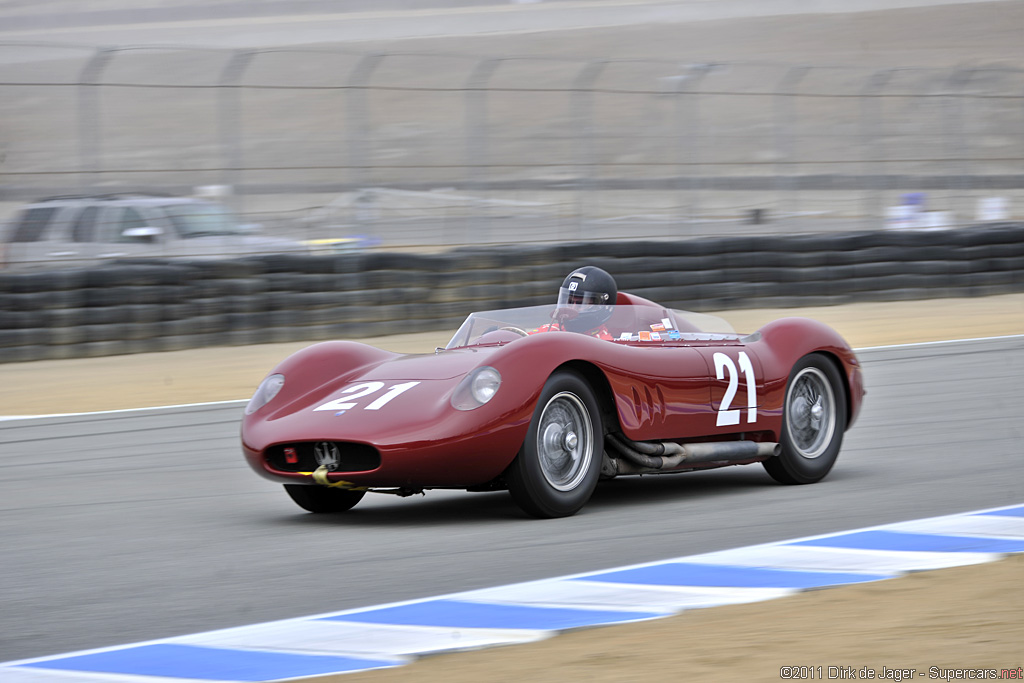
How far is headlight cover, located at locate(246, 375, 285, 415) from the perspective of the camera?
5.82 meters

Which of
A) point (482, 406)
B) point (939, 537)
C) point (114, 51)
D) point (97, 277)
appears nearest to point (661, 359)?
point (482, 406)

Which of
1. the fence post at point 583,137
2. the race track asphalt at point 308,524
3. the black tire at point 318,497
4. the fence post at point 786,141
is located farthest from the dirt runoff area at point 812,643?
the fence post at point 786,141

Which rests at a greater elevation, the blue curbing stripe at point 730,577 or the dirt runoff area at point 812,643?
the blue curbing stripe at point 730,577

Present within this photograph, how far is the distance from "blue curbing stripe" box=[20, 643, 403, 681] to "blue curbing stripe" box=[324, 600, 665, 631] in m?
0.38

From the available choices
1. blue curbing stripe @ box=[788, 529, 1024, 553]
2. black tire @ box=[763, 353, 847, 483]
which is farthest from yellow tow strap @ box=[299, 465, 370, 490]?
black tire @ box=[763, 353, 847, 483]

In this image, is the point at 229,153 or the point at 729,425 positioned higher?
the point at 229,153

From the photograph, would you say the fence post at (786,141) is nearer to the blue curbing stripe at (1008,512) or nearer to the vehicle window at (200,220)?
the vehicle window at (200,220)

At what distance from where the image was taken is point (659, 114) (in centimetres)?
1717

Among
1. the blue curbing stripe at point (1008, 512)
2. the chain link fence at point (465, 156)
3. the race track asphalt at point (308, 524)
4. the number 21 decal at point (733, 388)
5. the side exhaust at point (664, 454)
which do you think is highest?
the chain link fence at point (465, 156)

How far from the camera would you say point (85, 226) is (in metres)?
12.7

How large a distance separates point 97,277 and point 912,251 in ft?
30.5

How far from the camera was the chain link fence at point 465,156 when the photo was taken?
520 inches

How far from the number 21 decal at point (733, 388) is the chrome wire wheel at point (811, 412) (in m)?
0.32

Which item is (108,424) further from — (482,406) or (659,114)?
(659,114)
